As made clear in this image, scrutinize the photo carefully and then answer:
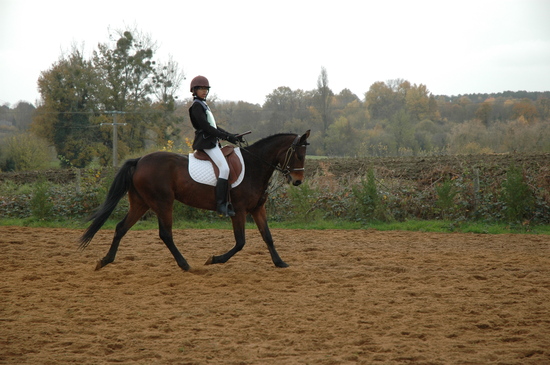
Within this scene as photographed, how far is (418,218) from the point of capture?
1366 centimetres

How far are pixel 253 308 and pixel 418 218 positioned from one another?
8975 mm

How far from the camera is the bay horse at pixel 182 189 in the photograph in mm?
7586

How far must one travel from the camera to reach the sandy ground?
4281 mm

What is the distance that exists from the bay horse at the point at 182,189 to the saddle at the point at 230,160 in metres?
0.13

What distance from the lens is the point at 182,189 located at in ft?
25.3

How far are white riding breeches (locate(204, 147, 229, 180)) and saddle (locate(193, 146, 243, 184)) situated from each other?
0.30 feet

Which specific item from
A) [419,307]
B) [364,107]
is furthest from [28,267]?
[364,107]

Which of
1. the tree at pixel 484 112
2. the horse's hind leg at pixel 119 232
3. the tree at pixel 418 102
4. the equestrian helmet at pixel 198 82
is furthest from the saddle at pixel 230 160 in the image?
the tree at pixel 418 102

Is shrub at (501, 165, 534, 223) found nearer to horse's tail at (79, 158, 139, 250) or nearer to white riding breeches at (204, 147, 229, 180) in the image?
white riding breeches at (204, 147, 229, 180)

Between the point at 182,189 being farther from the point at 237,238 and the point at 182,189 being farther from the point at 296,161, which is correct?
the point at 296,161

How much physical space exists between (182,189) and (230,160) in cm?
83

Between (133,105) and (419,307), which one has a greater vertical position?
(133,105)

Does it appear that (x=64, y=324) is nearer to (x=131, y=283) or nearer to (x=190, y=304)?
(x=190, y=304)

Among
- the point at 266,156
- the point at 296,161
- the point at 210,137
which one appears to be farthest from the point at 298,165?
the point at 210,137
